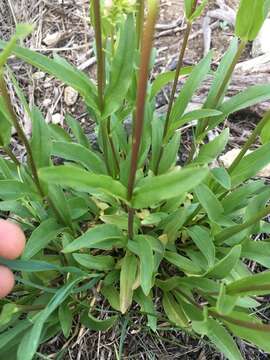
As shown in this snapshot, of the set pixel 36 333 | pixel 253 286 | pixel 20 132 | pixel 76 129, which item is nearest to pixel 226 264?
pixel 253 286

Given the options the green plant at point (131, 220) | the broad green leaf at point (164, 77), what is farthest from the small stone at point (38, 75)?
the broad green leaf at point (164, 77)

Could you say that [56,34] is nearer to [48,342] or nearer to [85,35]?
[85,35]

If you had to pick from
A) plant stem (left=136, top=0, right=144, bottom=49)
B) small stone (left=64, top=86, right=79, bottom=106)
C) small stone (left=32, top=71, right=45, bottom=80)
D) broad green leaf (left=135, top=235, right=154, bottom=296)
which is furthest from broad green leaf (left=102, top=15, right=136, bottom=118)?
small stone (left=32, top=71, right=45, bottom=80)

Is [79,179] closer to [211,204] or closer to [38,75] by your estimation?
[211,204]

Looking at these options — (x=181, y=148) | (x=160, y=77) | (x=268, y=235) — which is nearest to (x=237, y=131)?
(x=181, y=148)

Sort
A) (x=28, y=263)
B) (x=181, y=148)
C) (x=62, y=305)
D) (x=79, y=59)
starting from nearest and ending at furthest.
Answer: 1. (x=28, y=263)
2. (x=62, y=305)
3. (x=181, y=148)
4. (x=79, y=59)

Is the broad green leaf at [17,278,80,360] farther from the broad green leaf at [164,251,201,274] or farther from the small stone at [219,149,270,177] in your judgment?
the small stone at [219,149,270,177]

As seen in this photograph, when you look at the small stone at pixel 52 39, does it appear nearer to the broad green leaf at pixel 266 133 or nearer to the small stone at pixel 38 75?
the small stone at pixel 38 75
